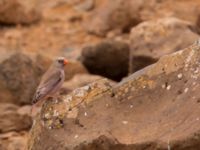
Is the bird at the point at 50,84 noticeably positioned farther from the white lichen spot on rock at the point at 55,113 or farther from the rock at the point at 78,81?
the rock at the point at 78,81

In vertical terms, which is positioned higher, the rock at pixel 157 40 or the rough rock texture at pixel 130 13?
the rock at pixel 157 40

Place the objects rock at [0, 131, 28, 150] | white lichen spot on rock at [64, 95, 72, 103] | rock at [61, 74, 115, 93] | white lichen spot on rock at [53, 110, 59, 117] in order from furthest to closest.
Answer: rock at [61, 74, 115, 93], rock at [0, 131, 28, 150], white lichen spot on rock at [64, 95, 72, 103], white lichen spot on rock at [53, 110, 59, 117]

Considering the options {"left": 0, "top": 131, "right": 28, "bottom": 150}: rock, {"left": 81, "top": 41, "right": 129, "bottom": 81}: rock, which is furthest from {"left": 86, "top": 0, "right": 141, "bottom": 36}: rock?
{"left": 0, "top": 131, "right": 28, "bottom": 150}: rock

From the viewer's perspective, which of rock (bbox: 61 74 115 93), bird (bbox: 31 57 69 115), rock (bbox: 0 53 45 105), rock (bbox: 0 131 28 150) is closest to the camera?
bird (bbox: 31 57 69 115)

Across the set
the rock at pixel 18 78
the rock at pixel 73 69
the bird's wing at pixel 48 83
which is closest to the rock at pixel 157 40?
the rock at pixel 73 69

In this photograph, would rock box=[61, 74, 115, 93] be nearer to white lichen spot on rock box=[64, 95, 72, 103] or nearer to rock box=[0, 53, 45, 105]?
rock box=[0, 53, 45, 105]

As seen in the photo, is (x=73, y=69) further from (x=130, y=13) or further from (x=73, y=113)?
(x=73, y=113)

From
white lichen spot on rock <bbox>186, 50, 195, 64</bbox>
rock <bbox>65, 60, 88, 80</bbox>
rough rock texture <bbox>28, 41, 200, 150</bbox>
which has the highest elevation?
white lichen spot on rock <bbox>186, 50, 195, 64</bbox>
